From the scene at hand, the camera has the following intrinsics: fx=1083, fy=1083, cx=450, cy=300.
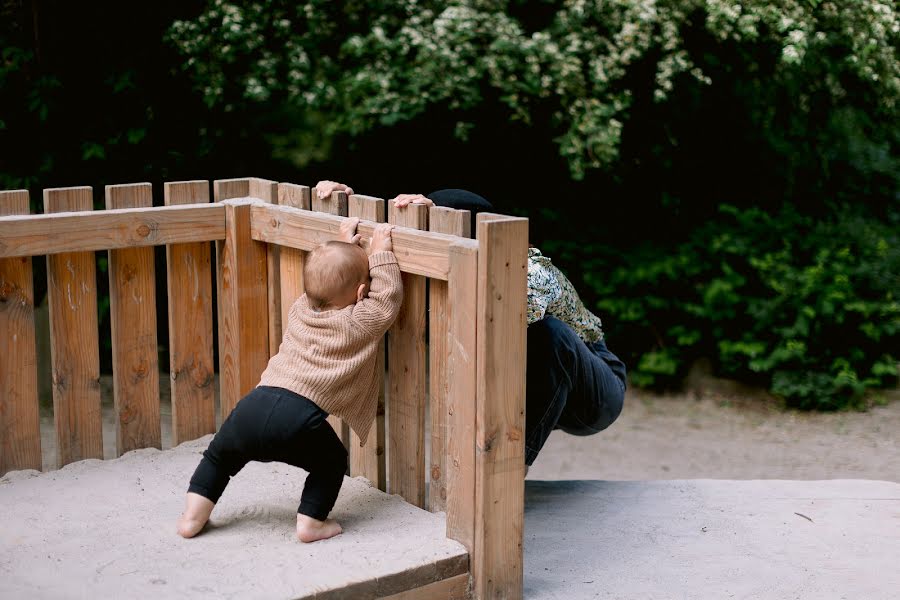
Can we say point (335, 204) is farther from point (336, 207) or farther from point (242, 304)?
point (242, 304)

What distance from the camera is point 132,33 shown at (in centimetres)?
719

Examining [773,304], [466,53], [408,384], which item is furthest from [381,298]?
[773,304]

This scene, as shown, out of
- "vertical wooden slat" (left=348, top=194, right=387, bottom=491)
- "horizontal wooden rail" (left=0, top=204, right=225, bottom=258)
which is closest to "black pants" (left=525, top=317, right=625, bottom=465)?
"vertical wooden slat" (left=348, top=194, right=387, bottom=491)

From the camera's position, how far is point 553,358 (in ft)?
12.5

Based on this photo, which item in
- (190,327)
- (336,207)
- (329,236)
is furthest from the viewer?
(190,327)

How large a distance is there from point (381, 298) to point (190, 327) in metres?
1.17

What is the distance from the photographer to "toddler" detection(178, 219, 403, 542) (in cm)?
325

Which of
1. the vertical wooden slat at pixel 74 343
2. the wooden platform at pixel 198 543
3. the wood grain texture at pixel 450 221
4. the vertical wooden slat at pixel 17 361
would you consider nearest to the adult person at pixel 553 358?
the wood grain texture at pixel 450 221

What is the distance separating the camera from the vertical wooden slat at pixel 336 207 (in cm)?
372

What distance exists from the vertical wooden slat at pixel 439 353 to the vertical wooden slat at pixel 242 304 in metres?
0.96

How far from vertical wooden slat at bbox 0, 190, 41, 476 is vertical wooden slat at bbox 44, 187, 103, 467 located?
0.25ft

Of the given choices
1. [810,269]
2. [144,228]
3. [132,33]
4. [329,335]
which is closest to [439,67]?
[132,33]

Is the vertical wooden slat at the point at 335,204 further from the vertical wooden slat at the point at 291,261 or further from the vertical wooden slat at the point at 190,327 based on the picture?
the vertical wooden slat at the point at 190,327

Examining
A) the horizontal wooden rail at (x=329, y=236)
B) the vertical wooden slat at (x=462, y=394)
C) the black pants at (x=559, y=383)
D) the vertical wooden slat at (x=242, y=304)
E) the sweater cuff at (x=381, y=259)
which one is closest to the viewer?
the vertical wooden slat at (x=462, y=394)
